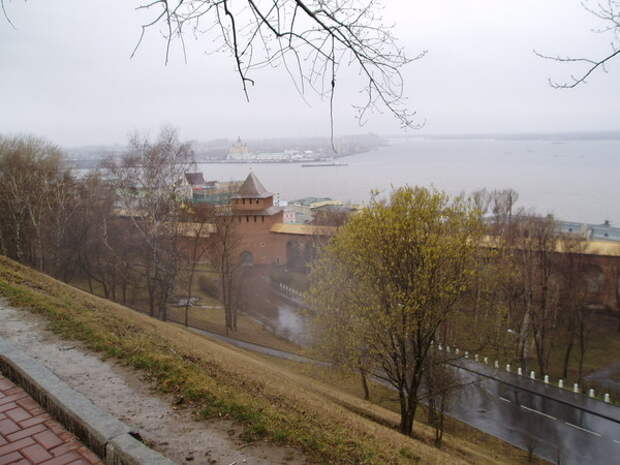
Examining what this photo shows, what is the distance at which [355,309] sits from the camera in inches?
434

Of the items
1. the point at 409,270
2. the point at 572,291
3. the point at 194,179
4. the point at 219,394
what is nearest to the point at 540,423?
the point at 572,291

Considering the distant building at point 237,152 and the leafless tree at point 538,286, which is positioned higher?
the distant building at point 237,152

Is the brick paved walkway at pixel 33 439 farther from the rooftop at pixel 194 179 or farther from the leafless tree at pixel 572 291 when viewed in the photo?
the rooftop at pixel 194 179

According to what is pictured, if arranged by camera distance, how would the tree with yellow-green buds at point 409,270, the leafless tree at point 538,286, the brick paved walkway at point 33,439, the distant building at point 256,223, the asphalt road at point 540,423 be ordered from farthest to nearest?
1. the distant building at point 256,223
2. the leafless tree at point 538,286
3. the asphalt road at point 540,423
4. the tree with yellow-green buds at point 409,270
5. the brick paved walkway at point 33,439

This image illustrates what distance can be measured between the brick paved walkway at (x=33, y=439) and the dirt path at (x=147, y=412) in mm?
552

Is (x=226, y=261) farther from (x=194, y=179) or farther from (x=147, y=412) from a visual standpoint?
(x=194, y=179)

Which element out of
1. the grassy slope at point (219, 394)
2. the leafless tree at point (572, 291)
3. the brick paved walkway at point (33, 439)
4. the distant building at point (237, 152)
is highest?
the distant building at point (237, 152)

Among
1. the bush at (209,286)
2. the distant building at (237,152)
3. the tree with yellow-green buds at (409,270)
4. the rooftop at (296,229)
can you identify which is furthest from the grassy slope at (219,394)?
the distant building at (237,152)

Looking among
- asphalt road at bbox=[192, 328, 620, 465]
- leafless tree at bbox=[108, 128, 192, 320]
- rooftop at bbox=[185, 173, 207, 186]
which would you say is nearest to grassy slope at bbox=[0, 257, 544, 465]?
asphalt road at bbox=[192, 328, 620, 465]

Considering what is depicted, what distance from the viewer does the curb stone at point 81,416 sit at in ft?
11.5

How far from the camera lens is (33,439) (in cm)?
387

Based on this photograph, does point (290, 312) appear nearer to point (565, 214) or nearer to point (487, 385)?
point (487, 385)

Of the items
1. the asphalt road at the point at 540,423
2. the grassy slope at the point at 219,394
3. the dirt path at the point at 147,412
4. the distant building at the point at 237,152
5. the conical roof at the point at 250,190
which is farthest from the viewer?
the distant building at the point at 237,152

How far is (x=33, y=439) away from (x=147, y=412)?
3.31 feet
